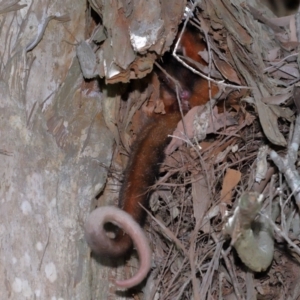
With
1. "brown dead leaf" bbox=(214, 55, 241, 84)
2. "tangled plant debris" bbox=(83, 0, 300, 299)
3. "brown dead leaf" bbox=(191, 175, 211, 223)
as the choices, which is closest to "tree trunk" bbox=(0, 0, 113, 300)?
"tangled plant debris" bbox=(83, 0, 300, 299)

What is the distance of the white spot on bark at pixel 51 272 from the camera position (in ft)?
4.78

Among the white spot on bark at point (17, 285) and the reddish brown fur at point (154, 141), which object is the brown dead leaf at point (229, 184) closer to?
the reddish brown fur at point (154, 141)

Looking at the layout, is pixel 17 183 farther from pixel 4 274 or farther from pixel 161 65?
pixel 161 65

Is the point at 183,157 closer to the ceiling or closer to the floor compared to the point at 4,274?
closer to the floor

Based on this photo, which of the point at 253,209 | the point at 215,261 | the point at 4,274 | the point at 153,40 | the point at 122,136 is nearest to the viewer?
the point at 253,209

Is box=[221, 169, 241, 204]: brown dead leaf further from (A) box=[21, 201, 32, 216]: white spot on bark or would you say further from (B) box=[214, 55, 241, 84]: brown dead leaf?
(A) box=[21, 201, 32, 216]: white spot on bark

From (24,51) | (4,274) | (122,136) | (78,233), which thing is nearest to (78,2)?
(24,51)

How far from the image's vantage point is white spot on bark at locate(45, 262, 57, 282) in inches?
57.4

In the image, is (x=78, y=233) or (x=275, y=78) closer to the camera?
(x=78, y=233)

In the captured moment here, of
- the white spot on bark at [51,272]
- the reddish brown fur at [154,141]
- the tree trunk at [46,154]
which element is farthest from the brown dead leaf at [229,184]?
the white spot on bark at [51,272]

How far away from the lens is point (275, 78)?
1.70 m

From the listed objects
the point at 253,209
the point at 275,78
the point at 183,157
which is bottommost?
the point at 183,157

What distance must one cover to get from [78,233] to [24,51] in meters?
0.49

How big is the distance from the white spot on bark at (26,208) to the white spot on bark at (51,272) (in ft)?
0.46
